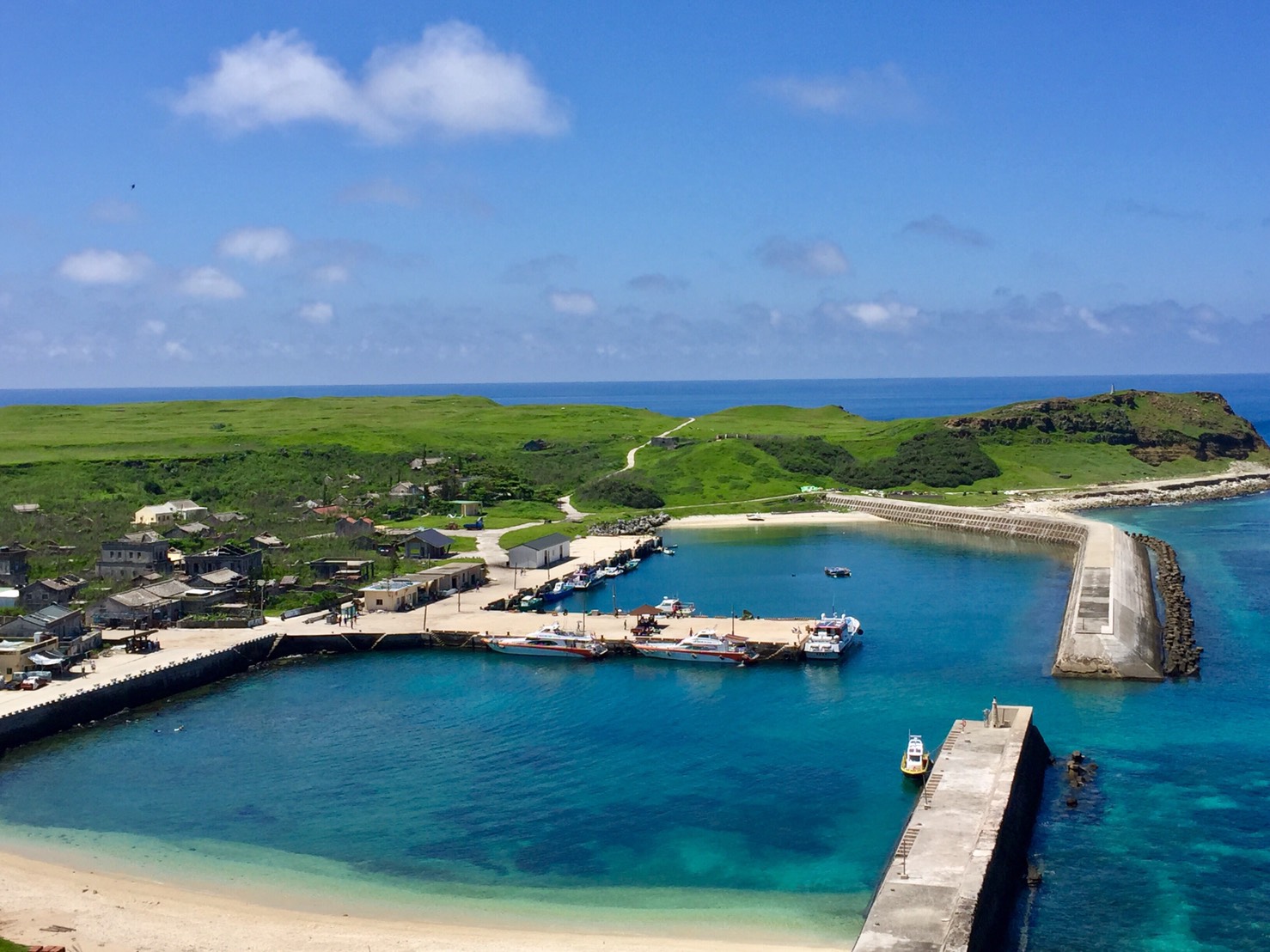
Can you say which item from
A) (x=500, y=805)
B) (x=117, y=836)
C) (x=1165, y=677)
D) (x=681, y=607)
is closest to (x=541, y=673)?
(x=681, y=607)

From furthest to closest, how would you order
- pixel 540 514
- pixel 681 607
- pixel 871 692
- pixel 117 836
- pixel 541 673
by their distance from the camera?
pixel 540 514 < pixel 681 607 < pixel 541 673 < pixel 871 692 < pixel 117 836

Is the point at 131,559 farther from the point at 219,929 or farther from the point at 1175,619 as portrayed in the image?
the point at 1175,619

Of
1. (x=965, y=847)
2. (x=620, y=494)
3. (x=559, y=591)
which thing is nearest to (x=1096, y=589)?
(x=559, y=591)

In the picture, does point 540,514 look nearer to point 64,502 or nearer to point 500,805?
point 64,502

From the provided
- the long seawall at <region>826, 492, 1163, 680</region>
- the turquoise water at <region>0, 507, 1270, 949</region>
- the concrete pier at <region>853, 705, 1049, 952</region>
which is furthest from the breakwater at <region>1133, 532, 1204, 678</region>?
the concrete pier at <region>853, 705, 1049, 952</region>

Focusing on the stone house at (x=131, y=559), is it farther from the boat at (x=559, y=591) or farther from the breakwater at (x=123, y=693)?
the boat at (x=559, y=591)

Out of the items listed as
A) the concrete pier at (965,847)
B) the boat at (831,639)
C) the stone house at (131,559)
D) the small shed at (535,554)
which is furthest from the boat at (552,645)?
the stone house at (131,559)
